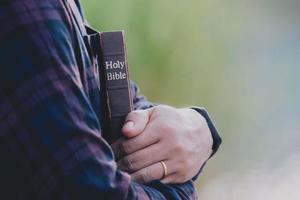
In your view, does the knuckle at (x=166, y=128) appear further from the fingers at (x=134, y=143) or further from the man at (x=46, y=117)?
the man at (x=46, y=117)

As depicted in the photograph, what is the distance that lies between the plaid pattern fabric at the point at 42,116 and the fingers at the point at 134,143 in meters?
0.14

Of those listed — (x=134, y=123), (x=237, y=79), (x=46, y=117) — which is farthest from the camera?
(x=237, y=79)

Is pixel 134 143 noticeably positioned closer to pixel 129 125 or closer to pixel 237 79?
pixel 129 125

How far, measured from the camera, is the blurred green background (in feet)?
9.48

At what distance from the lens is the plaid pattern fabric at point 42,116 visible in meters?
0.88

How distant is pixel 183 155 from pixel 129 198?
17 cm

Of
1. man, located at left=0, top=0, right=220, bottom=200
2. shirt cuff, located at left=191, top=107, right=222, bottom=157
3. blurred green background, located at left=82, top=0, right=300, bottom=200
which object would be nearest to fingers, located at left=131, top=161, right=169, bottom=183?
man, located at left=0, top=0, right=220, bottom=200

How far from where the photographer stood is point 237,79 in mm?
3070

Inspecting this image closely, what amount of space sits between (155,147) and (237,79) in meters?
2.05

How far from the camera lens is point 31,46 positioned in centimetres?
89

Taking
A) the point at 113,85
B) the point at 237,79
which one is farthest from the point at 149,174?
the point at 237,79

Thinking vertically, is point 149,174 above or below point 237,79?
above

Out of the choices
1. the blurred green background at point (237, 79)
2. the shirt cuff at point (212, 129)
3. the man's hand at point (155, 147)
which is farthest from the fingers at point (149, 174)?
the blurred green background at point (237, 79)

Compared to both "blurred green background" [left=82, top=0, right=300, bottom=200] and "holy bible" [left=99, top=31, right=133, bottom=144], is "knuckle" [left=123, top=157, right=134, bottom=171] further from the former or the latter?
"blurred green background" [left=82, top=0, right=300, bottom=200]
